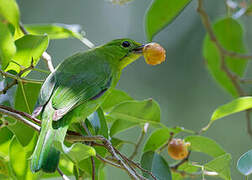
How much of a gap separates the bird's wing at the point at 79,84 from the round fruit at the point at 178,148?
1.54ft

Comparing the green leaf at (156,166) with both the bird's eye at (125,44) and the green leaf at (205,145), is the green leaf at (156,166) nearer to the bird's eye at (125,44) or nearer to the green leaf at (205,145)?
the green leaf at (205,145)

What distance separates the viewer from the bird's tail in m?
1.72

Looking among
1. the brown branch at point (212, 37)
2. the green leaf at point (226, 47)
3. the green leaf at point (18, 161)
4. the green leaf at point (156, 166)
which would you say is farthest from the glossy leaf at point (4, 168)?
the green leaf at point (226, 47)

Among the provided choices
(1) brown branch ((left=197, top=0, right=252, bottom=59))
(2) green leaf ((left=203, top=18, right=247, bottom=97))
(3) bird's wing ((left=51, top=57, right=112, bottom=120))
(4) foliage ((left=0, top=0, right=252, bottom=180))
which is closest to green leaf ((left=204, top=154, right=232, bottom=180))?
(4) foliage ((left=0, top=0, right=252, bottom=180))

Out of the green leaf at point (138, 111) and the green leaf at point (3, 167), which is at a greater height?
the green leaf at point (138, 111)

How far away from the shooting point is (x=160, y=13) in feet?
9.03

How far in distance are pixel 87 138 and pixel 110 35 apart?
755 centimetres

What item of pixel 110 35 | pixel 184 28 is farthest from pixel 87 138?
pixel 110 35

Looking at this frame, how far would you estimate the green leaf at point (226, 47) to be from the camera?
3943 millimetres

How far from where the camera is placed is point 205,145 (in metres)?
2.38

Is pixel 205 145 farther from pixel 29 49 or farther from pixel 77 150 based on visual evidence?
pixel 29 49

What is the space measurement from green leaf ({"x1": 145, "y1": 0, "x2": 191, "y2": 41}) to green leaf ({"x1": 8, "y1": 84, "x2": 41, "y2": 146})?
96 cm

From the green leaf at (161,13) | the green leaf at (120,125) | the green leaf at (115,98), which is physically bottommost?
the green leaf at (120,125)

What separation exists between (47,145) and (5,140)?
0.42 meters
